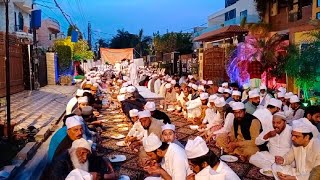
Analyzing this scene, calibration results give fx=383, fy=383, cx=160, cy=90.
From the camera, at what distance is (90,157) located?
4.05 m

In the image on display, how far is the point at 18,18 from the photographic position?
27156 mm

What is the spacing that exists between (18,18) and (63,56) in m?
5.61

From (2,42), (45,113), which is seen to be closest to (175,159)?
(45,113)

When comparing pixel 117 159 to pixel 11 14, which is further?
pixel 11 14

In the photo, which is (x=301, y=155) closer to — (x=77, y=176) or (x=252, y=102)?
(x=77, y=176)

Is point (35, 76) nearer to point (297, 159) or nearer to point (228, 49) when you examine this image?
point (228, 49)

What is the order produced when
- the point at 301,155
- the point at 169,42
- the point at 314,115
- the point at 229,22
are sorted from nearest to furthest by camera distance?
the point at 301,155 < the point at 314,115 < the point at 229,22 < the point at 169,42

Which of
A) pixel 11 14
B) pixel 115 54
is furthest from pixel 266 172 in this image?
pixel 11 14

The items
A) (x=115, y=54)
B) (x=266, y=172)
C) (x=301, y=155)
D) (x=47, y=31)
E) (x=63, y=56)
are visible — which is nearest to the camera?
(x=301, y=155)

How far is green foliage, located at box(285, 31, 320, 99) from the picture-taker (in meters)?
8.55

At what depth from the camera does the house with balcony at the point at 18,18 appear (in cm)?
2423

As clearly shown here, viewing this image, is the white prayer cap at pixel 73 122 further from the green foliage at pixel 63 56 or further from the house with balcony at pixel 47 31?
the house with balcony at pixel 47 31

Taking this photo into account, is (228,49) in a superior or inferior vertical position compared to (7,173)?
superior

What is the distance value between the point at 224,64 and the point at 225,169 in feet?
42.6
